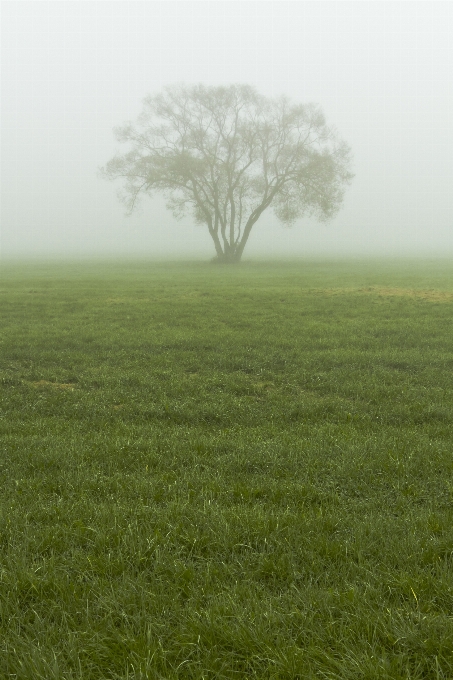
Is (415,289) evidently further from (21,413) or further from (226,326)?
(21,413)

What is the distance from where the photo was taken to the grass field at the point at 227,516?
3.75m

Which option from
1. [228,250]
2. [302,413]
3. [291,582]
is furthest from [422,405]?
[228,250]

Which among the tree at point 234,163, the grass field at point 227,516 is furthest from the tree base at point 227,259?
the grass field at point 227,516

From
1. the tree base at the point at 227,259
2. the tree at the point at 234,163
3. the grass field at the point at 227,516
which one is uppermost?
the tree at the point at 234,163

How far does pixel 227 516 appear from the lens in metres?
5.46

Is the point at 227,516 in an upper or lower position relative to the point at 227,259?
lower

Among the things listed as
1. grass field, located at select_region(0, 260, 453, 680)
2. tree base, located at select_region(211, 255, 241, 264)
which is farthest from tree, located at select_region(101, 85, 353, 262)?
grass field, located at select_region(0, 260, 453, 680)

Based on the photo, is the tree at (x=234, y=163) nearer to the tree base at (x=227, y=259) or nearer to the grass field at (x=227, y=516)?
A: the tree base at (x=227, y=259)

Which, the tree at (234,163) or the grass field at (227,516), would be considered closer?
the grass field at (227,516)

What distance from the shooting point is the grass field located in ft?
12.3

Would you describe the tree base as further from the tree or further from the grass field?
the grass field

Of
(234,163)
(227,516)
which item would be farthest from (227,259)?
(227,516)

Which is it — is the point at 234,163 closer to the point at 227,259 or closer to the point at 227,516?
the point at 227,259

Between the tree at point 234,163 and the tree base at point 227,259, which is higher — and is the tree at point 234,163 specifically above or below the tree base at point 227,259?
above
